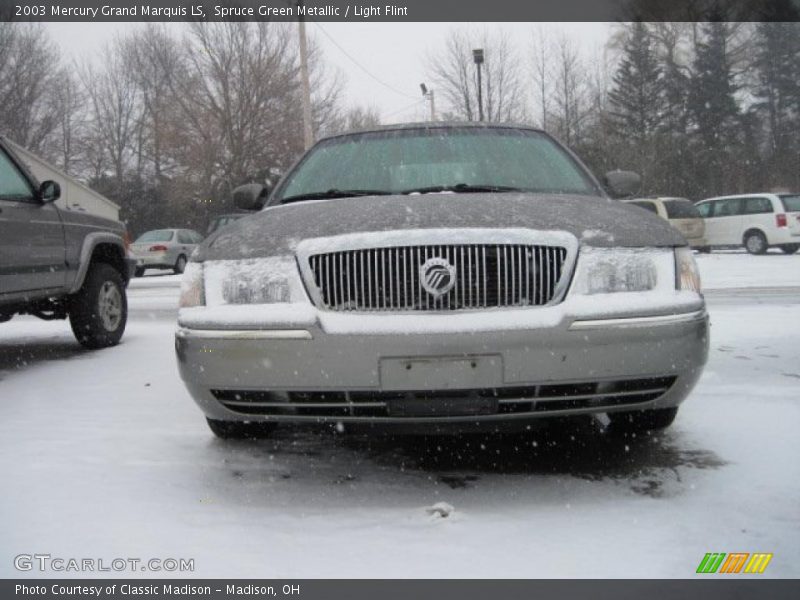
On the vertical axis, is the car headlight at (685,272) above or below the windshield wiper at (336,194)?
below

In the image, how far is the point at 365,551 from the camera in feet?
7.25

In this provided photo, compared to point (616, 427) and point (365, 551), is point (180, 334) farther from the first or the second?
point (616, 427)

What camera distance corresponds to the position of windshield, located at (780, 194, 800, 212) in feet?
56.4

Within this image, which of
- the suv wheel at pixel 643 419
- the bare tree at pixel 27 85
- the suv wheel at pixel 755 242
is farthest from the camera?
the bare tree at pixel 27 85

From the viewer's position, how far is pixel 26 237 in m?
5.16

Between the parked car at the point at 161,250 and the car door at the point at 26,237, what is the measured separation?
47.6 feet

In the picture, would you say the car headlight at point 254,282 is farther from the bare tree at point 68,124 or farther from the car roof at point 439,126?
the bare tree at point 68,124

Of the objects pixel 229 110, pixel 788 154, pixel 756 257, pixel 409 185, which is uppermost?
pixel 229 110

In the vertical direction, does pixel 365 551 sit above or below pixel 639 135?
below

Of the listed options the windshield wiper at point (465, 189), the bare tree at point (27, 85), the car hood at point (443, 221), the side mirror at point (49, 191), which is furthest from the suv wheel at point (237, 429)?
the bare tree at point (27, 85)

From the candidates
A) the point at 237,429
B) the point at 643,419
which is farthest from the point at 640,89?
the point at 237,429

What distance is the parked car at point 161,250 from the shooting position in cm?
2023

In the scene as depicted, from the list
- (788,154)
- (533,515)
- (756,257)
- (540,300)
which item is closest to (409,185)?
(540,300)

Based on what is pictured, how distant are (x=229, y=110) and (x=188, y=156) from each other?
2846 mm
